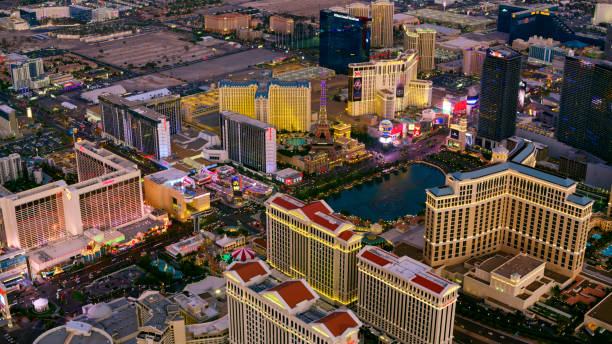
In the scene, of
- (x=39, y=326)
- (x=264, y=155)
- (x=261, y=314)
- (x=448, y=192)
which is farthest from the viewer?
(x=264, y=155)

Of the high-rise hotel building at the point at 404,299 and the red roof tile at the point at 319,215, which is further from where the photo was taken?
the red roof tile at the point at 319,215

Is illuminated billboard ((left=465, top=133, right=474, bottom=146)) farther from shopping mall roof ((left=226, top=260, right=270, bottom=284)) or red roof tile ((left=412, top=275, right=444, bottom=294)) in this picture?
shopping mall roof ((left=226, top=260, right=270, bottom=284))

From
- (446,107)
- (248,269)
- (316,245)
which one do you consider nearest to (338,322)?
(248,269)

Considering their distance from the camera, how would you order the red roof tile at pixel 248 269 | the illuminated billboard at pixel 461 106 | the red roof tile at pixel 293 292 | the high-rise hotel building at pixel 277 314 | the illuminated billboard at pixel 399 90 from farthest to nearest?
the illuminated billboard at pixel 399 90, the illuminated billboard at pixel 461 106, the red roof tile at pixel 248 269, the red roof tile at pixel 293 292, the high-rise hotel building at pixel 277 314

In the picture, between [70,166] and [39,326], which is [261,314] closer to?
[39,326]

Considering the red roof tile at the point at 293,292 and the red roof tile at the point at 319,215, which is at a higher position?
the red roof tile at the point at 319,215

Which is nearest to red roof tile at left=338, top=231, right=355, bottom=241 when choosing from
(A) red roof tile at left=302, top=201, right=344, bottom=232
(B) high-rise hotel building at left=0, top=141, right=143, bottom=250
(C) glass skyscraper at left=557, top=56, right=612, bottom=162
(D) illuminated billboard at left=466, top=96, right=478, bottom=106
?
(A) red roof tile at left=302, top=201, right=344, bottom=232

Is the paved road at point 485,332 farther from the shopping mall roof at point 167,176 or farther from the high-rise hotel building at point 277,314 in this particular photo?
the shopping mall roof at point 167,176

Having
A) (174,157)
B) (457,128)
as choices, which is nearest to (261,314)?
(174,157)

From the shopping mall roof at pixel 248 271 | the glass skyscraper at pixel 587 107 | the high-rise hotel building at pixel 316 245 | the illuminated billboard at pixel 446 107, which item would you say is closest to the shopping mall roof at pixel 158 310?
the shopping mall roof at pixel 248 271
